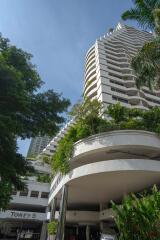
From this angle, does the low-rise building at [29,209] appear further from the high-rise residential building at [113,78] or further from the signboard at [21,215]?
the high-rise residential building at [113,78]

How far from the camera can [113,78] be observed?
49531 mm

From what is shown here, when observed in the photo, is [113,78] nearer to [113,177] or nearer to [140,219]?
[113,177]

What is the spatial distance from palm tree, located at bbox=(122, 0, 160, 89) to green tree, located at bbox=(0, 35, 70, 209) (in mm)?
4794

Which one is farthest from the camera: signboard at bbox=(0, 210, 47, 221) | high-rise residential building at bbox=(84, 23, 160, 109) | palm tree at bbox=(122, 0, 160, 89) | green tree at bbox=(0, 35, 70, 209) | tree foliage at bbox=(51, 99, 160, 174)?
Result: high-rise residential building at bbox=(84, 23, 160, 109)

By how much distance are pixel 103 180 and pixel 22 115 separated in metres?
9.06

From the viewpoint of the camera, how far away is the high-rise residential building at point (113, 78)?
45.6 m

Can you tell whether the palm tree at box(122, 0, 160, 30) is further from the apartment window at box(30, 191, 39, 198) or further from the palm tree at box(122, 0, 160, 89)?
the apartment window at box(30, 191, 39, 198)

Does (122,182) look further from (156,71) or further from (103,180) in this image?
(156,71)

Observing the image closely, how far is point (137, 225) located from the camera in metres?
6.89

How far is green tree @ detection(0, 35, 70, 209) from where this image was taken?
1016cm

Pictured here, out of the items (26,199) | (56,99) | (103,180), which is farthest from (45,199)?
(56,99)

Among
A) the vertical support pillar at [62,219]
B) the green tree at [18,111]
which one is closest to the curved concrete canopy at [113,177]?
the vertical support pillar at [62,219]

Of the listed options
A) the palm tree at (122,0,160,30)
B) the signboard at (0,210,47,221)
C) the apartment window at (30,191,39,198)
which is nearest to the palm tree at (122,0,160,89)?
the palm tree at (122,0,160,30)

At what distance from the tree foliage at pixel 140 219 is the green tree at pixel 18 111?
5483 millimetres
